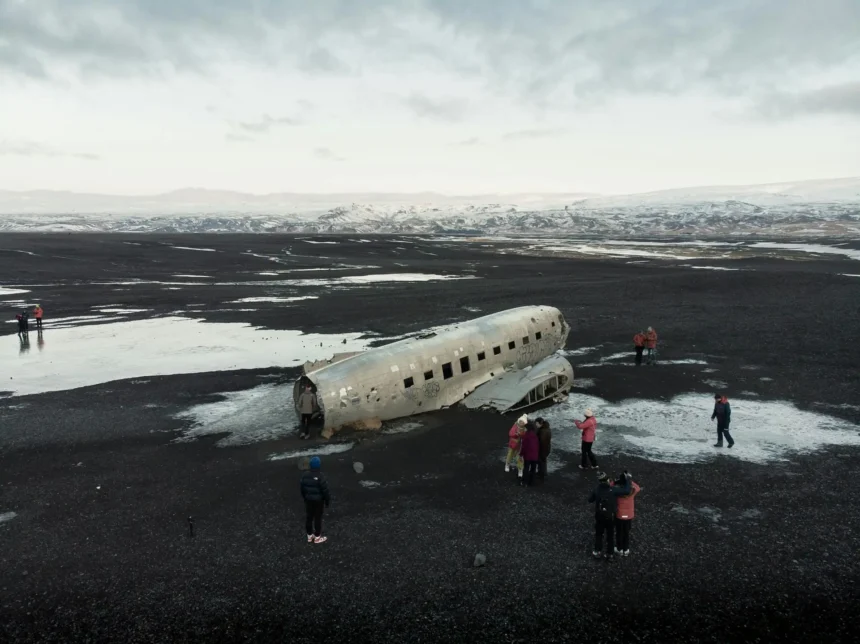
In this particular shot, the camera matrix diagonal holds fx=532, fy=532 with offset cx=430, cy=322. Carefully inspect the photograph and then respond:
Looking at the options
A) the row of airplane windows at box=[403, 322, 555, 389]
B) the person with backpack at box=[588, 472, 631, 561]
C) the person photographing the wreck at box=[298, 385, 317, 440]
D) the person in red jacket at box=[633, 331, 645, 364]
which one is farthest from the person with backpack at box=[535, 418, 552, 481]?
the person in red jacket at box=[633, 331, 645, 364]

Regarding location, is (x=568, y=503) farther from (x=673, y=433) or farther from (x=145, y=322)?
(x=145, y=322)

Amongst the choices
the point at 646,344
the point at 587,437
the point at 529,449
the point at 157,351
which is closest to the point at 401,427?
the point at 529,449

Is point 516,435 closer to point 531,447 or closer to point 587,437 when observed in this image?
point 531,447

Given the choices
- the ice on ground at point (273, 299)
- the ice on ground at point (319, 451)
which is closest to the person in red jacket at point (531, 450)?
the ice on ground at point (319, 451)

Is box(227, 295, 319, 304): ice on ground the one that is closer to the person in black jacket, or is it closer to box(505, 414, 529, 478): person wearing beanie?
box(505, 414, 529, 478): person wearing beanie

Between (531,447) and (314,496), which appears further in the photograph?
(531,447)

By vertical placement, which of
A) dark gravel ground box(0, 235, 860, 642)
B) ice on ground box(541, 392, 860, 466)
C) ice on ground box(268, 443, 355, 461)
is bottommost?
dark gravel ground box(0, 235, 860, 642)
